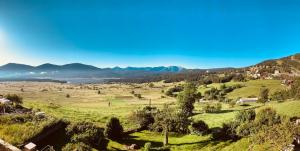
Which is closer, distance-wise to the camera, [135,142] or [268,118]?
[268,118]

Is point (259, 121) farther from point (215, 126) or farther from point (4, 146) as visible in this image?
point (4, 146)

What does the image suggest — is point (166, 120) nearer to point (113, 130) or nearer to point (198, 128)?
point (198, 128)

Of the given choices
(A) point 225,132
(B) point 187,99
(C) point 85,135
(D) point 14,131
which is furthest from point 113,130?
(D) point 14,131

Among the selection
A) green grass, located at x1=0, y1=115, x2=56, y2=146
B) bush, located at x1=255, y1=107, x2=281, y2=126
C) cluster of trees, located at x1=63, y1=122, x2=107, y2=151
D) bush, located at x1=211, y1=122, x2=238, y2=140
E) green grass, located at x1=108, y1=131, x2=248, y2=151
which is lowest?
green grass, located at x1=108, y1=131, x2=248, y2=151

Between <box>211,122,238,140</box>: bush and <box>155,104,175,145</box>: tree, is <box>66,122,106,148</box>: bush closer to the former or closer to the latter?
<box>155,104,175,145</box>: tree

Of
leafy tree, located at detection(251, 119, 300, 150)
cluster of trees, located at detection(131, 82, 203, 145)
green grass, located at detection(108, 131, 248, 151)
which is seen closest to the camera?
leafy tree, located at detection(251, 119, 300, 150)

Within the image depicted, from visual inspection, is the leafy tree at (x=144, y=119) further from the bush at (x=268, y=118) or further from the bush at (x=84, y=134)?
the bush at (x=268, y=118)

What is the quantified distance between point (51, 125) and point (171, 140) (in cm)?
2676

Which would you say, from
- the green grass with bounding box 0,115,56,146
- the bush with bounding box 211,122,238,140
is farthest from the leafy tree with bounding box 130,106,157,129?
the green grass with bounding box 0,115,56,146

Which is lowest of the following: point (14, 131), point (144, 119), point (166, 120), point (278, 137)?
point (144, 119)

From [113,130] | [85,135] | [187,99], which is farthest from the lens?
[187,99]

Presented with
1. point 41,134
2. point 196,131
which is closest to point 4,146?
point 41,134

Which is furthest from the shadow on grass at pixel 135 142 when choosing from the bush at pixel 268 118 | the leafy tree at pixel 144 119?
the bush at pixel 268 118

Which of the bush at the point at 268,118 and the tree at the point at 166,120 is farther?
the tree at the point at 166,120
